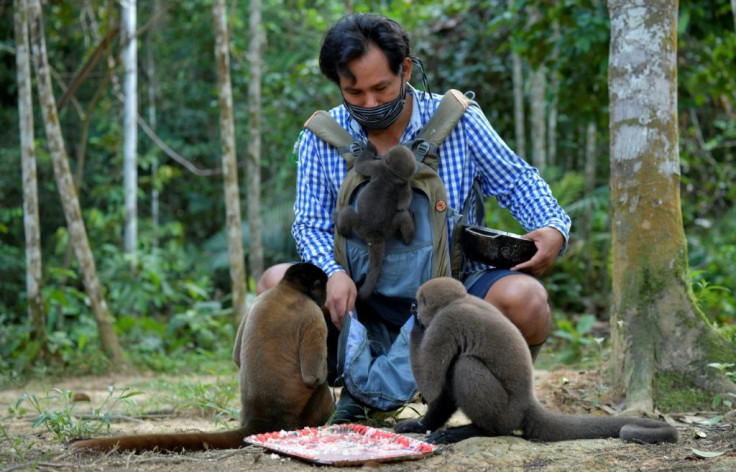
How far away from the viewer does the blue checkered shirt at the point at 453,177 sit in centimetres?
435

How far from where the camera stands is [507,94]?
1363cm

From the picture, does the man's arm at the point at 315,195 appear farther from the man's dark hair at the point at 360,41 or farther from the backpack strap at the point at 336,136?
the man's dark hair at the point at 360,41

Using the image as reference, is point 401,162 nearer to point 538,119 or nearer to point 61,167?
point 61,167

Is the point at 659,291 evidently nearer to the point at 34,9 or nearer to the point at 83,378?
the point at 83,378

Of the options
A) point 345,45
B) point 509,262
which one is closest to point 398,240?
point 509,262

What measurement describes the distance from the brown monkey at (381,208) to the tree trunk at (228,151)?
14.1 ft

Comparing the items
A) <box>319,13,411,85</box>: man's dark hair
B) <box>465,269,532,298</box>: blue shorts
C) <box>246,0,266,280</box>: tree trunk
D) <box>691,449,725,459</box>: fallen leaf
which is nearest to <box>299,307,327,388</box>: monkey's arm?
<box>465,269,532,298</box>: blue shorts

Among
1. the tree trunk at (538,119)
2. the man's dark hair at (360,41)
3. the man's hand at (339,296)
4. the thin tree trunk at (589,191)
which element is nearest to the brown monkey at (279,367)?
the man's hand at (339,296)

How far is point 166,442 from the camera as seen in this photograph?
3.52m

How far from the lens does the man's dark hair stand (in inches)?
165

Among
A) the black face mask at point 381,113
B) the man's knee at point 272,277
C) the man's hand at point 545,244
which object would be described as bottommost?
the man's knee at point 272,277

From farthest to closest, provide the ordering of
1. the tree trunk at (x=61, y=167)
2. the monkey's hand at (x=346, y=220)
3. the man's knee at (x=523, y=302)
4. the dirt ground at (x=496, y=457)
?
the tree trunk at (x=61, y=167)
the monkey's hand at (x=346, y=220)
the man's knee at (x=523, y=302)
the dirt ground at (x=496, y=457)

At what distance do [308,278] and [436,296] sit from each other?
0.76m

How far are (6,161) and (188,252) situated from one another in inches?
130
